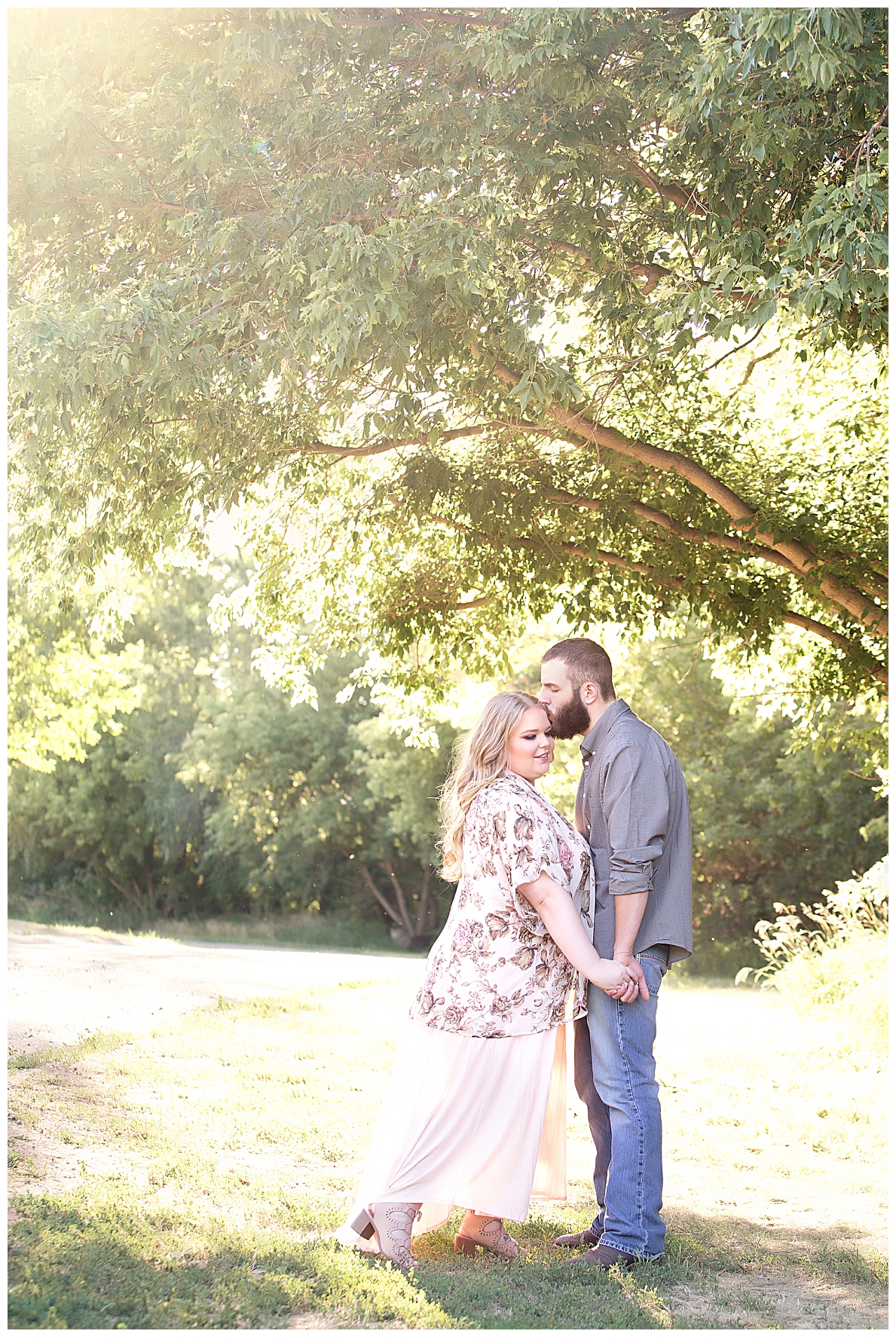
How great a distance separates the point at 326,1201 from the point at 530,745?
2.53 meters

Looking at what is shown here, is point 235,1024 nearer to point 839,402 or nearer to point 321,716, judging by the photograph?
point 839,402

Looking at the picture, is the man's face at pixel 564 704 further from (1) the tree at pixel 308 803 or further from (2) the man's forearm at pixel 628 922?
(1) the tree at pixel 308 803

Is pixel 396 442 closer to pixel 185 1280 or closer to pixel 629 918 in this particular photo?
pixel 629 918

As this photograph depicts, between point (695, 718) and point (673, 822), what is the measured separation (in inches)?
725

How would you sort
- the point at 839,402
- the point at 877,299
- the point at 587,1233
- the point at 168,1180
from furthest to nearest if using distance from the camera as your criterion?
the point at 839,402
the point at 168,1180
the point at 587,1233
the point at 877,299

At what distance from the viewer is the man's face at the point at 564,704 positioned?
4695mm

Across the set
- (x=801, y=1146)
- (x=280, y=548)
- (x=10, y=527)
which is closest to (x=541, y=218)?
(x=10, y=527)

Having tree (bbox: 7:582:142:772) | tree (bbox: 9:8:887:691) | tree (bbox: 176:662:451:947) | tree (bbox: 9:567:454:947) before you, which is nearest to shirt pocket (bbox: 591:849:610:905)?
tree (bbox: 9:8:887:691)

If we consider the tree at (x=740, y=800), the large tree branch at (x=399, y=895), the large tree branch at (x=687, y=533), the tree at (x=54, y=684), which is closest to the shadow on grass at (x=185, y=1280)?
the large tree branch at (x=687, y=533)

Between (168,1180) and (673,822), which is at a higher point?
(673,822)

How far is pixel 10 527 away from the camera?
7879 millimetres

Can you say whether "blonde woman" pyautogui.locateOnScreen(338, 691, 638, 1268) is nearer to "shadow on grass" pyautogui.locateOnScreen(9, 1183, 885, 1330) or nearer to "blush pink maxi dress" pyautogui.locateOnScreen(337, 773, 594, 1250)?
"blush pink maxi dress" pyautogui.locateOnScreen(337, 773, 594, 1250)

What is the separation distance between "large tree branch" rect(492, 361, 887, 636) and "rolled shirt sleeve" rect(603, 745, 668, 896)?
8.77 feet

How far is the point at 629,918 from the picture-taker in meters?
4.34
